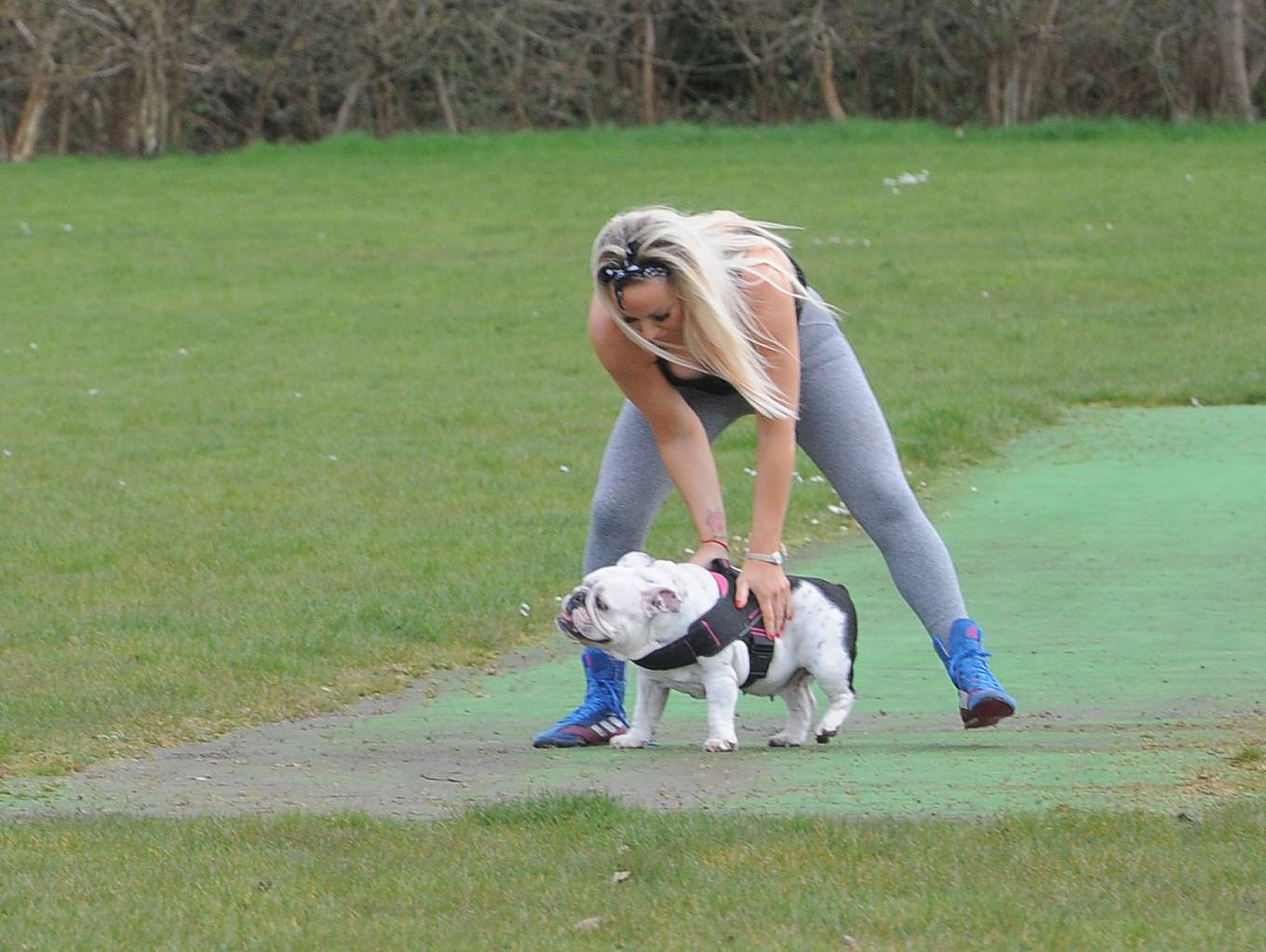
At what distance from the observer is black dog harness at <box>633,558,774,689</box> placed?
219 inches

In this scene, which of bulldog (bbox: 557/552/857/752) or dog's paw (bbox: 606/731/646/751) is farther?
dog's paw (bbox: 606/731/646/751)

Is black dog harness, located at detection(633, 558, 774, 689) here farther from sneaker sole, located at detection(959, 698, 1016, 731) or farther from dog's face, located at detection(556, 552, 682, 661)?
sneaker sole, located at detection(959, 698, 1016, 731)

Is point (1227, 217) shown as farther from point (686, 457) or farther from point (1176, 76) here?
point (686, 457)

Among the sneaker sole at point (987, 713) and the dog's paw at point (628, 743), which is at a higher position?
the sneaker sole at point (987, 713)

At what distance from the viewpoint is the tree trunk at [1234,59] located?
28.0m

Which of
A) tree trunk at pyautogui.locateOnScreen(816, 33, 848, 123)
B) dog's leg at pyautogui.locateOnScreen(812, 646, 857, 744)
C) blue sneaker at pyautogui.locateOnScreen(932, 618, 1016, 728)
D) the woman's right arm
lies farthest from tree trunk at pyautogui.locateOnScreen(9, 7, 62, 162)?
blue sneaker at pyautogui.locateOnScreen(932, 618, 1016, 728)

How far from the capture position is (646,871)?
4.46 meters

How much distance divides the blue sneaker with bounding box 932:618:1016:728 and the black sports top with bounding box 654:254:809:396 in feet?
3.11

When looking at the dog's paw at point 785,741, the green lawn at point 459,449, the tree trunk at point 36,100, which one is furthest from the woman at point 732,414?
the tree trunk at point 36,100

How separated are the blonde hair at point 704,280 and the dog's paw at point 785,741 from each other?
1015mm

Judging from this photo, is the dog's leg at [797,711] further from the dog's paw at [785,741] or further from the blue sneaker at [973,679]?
the blue sneaker at [973,679]

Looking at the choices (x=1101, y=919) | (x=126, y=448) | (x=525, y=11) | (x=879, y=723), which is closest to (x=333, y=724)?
(x=879, y=723)

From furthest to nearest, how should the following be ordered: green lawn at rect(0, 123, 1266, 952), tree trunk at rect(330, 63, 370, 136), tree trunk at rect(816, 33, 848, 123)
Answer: tree trunk at rect(330, 63, 370, 136)
tree trunk at rect(816, 33, 848, 123)
green lawn at rect(0, 123, 1266, 952)

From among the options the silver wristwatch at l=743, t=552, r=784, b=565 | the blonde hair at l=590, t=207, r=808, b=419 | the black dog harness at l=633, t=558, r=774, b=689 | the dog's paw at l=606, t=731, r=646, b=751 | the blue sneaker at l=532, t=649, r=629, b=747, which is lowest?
the dog's paw at l=606, t=731, r=646, b=751
